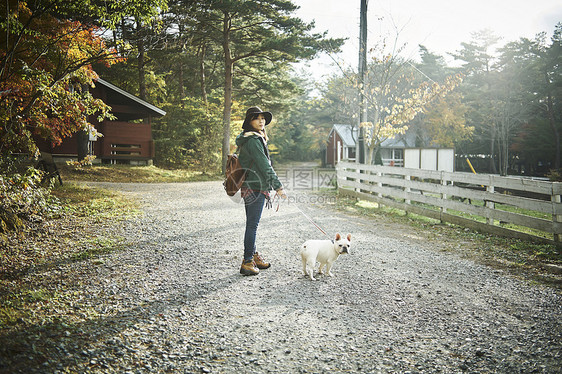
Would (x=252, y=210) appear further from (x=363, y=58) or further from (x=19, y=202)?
(x=363, y=58)

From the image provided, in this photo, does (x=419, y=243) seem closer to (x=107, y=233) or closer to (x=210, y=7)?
(x=107, y=233)

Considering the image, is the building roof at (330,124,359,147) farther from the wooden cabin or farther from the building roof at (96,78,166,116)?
the building roof at (96,78,166,116)

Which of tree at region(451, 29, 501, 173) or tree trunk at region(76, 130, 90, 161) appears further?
tree at region(451, 29, 501, 173)

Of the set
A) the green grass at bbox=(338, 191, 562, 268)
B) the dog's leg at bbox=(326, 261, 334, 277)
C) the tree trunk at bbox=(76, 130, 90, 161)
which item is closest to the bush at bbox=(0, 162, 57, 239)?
the dog's leg at bbox=(326, 261, 334, 277)

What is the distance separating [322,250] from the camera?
4734mm

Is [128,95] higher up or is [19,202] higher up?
[128,95]

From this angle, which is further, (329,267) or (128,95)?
(128,95)

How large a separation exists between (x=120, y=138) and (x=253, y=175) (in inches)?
718

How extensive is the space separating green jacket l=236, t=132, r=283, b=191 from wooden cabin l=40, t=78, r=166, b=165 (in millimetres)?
16485

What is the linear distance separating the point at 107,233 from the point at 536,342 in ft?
20.3


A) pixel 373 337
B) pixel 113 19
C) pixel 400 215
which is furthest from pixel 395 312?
pixel 113 19

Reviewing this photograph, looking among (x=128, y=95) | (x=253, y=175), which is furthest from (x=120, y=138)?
(x=253, y=175)

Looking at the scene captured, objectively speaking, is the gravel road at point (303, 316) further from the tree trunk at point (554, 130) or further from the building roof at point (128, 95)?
the tree trunk at point (554, 130)

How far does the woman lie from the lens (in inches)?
184
